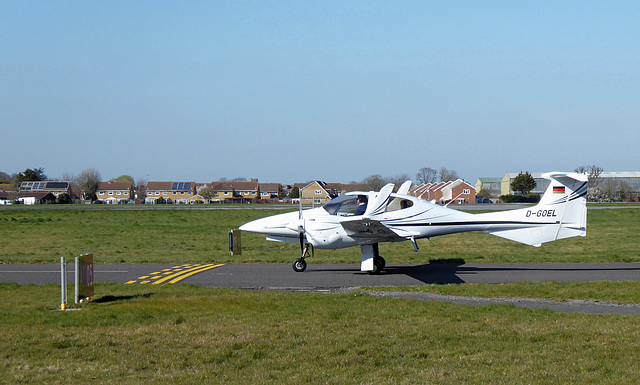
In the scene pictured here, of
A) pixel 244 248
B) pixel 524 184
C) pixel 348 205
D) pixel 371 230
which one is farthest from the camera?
pixel 524 184

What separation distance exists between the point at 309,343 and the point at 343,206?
8.92 meters

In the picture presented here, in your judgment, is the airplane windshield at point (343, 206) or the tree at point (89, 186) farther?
the tree at point (89, 186)

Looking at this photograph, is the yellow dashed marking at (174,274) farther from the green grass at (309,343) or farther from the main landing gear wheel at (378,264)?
the main landing gear wheel at (378,264)

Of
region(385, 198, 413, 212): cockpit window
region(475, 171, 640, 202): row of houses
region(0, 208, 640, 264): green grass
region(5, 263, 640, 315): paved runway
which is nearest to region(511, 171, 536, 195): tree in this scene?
region(475, 171, 640, 202): row of houses

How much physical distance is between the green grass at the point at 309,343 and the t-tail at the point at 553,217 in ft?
23.3

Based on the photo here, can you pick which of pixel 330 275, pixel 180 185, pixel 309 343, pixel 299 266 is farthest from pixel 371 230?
pixel 180 185

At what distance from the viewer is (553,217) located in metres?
17.0

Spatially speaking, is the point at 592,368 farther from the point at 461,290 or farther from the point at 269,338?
the point at 461,290

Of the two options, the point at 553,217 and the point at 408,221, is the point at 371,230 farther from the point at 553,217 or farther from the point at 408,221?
the point at 553,217

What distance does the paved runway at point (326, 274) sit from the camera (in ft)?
49.4

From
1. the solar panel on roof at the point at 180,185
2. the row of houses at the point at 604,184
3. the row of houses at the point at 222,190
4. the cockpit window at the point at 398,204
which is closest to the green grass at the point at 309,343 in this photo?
the cockpit window at the point at 398,204

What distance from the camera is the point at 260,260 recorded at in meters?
19.9

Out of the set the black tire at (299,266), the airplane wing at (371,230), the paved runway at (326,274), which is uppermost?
the airplane wing at (371,230)

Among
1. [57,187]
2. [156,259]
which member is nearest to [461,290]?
[156,259]
